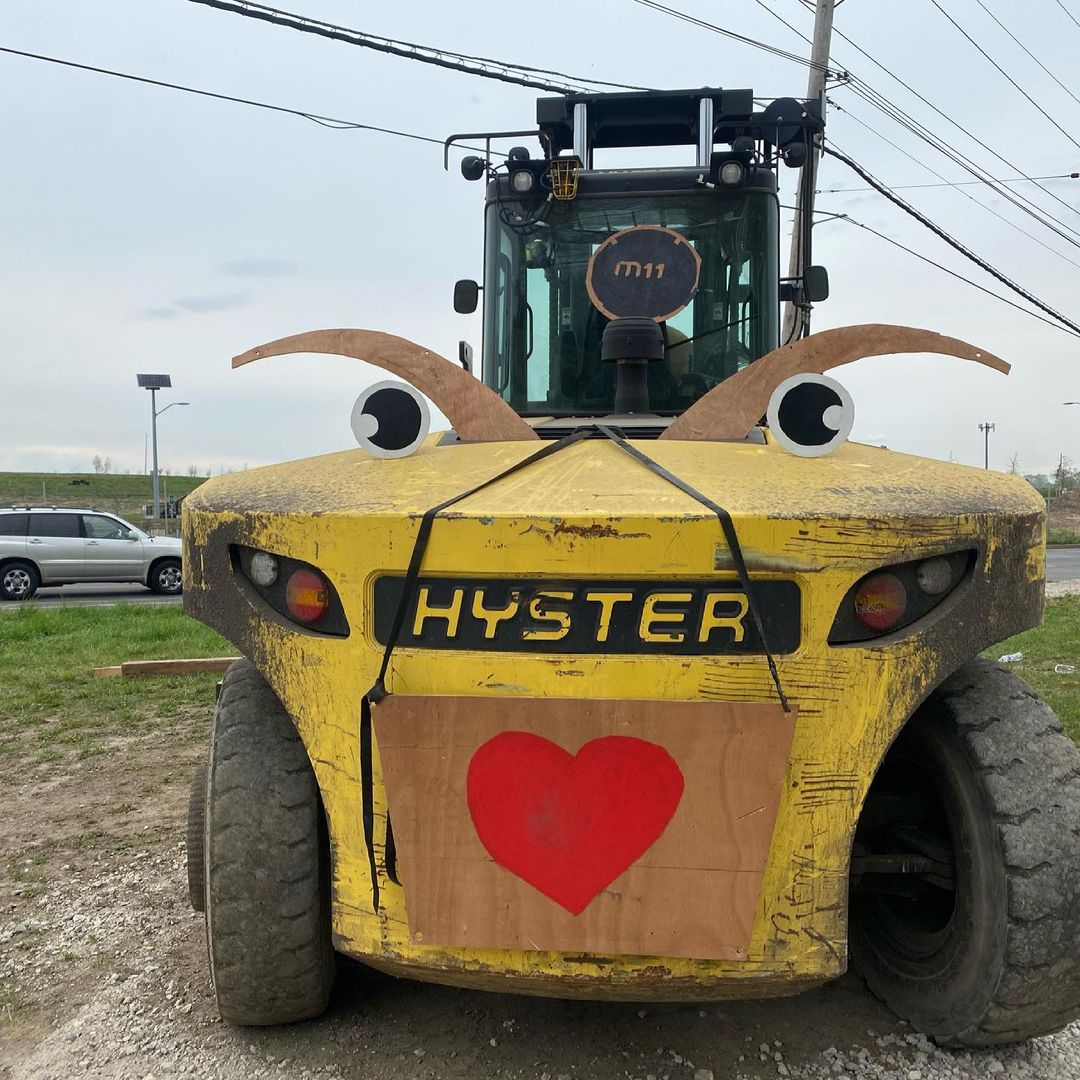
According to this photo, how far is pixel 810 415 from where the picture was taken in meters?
2.28

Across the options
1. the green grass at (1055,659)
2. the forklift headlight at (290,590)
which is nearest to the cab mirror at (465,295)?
the forklift headlight at (290,590)

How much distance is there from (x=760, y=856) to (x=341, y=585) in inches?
39.2

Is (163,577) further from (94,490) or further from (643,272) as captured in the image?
(94,490)

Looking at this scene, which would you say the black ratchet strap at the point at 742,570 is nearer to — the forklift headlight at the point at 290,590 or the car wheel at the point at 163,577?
the forklift headlight at the point at 290,590

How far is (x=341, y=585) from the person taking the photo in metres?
2.02

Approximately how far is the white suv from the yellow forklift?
16.0 m

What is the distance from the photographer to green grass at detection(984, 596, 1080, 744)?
19.1 ft

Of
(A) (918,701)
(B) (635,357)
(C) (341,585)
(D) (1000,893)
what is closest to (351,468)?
A: (C) (341,585)

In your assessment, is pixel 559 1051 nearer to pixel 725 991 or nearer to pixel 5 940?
pixel 725 991

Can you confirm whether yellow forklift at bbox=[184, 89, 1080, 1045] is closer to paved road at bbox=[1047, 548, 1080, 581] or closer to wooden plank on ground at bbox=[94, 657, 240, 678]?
wooden plank on ground at bbox=[94, 657, 240, 678]

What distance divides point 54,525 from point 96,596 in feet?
4.95

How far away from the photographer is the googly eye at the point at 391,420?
2.41 metres

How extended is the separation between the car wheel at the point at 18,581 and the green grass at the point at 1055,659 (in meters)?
14.8

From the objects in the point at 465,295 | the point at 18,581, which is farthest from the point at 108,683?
the point at 18,581
